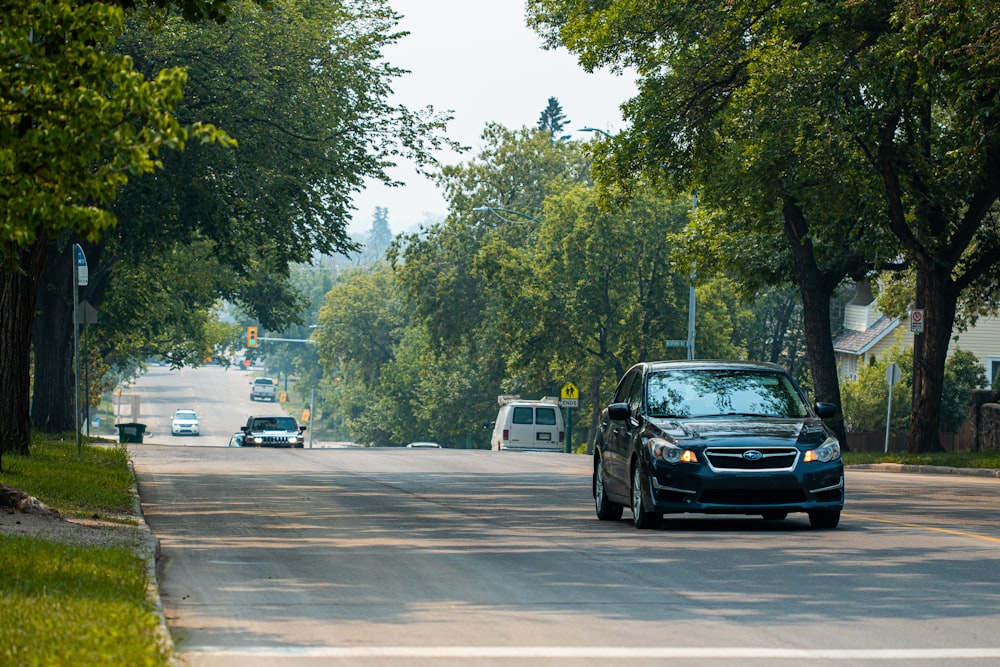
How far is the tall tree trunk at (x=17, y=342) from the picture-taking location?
73.4 ft

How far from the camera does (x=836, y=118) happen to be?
96.3 feet

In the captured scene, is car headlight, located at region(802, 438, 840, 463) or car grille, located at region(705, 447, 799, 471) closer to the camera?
car grille, located at region(705, 447, 799, 471)

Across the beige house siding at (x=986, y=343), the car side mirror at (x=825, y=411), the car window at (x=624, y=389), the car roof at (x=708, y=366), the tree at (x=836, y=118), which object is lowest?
the car side mirror at (x=825, y=411)

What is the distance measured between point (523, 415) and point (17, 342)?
100ft

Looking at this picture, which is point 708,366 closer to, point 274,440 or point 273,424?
point 274,440

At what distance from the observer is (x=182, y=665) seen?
787 cm

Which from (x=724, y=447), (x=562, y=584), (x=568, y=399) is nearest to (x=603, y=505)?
(x=724, y=447)

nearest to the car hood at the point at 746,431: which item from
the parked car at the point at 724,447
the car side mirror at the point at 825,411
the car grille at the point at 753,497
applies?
the parked car at the point at 724,447

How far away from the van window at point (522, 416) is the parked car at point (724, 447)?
35.2m

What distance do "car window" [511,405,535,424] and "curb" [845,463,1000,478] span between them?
1843 centimetres

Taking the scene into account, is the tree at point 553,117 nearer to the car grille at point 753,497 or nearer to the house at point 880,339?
the house at point 880,339

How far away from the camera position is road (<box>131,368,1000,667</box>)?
868cm

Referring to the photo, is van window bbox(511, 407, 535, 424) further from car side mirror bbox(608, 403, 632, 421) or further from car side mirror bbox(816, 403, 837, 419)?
car side mirror bbox(816, 403, 837, 419)

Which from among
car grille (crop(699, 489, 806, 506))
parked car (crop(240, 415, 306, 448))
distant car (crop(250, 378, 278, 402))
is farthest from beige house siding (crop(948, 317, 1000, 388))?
distant car (crop(250, 378, 278, 402))
